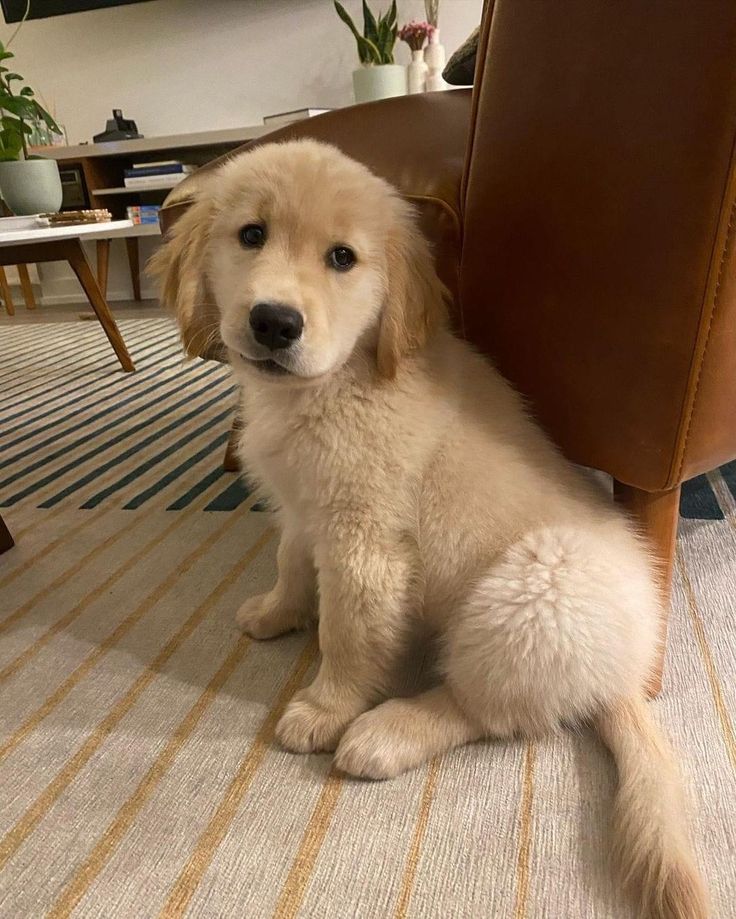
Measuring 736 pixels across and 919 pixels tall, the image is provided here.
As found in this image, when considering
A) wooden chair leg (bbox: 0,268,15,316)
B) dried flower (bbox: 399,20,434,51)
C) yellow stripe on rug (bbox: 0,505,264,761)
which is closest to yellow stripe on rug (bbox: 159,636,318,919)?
yellow stripe on rug (bbox: 0,505,264,761)

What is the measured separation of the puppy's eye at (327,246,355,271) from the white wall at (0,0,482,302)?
3.88 m

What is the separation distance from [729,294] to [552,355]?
10.1 inches

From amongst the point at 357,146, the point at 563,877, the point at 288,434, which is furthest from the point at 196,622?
the point at 357,146

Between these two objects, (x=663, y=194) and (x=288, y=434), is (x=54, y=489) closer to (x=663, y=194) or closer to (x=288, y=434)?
(x=288, y=434)

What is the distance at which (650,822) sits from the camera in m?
0.78

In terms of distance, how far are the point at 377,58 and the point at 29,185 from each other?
2034mm

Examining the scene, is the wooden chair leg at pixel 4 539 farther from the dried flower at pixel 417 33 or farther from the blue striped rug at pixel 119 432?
the dried flower at pixel 417 33

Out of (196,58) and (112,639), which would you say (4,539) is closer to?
(112,639)

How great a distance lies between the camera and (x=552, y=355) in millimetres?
1002

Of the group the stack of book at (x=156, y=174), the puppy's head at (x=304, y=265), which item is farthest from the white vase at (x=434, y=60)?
the puppy's head at (x=304, y=265)

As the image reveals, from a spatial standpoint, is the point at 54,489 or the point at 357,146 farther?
the point at 54,489

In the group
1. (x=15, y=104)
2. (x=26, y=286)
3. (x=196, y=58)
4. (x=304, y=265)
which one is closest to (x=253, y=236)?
(x=304, y=265)

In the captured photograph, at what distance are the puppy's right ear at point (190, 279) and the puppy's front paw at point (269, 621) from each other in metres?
0.47

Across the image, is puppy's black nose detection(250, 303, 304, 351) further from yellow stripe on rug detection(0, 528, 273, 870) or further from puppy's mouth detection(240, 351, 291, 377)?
yellow stripe on rug detection(0, 528, 273, 870)
